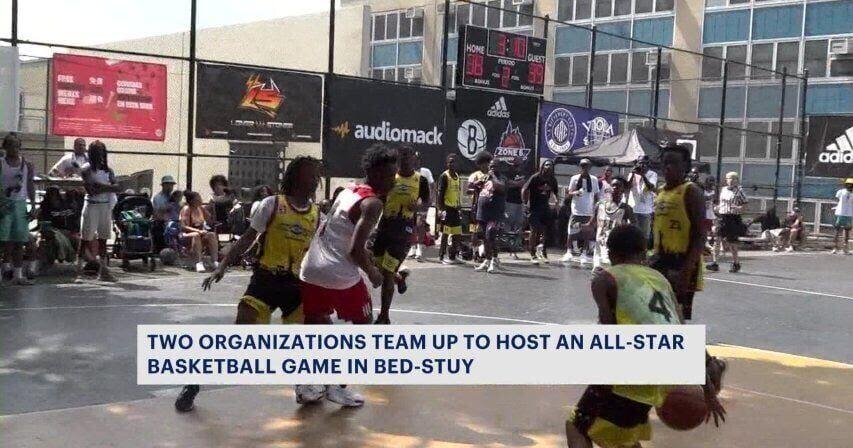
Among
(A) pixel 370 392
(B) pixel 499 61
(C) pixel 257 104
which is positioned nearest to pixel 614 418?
(A) pixel 370 392

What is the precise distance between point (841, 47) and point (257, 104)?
22811mm

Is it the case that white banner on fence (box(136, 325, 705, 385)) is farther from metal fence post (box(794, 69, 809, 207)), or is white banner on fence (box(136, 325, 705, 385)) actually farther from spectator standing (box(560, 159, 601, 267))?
metal fence post (box(794, 69, 809, 207))

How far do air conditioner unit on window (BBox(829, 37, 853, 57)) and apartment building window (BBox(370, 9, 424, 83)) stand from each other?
1629cm

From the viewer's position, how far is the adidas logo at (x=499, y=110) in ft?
61.5

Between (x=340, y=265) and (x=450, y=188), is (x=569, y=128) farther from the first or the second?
(x=340, y=265)

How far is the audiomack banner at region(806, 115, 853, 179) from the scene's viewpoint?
26.9 metres

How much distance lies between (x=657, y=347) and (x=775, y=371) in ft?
13.7

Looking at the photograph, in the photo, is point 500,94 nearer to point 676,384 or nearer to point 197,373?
point 197,373

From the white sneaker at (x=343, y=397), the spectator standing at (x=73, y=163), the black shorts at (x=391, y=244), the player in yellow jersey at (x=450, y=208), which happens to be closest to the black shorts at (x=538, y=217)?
the player in yellow jersey at (x=450, y=208)

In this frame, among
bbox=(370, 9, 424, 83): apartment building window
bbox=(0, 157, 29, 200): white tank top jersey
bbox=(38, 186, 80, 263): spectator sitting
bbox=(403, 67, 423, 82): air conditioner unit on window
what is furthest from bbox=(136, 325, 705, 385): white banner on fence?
bbox=(403, 67, 423, 82): air conditioner unit on window

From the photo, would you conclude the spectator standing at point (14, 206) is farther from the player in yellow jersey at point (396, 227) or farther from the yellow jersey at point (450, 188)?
the yellow jersey at point (450, 188)

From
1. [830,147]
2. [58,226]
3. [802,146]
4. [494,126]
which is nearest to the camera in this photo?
[58,226]

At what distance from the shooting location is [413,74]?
4088 centimetres

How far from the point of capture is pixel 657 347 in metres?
4.30
